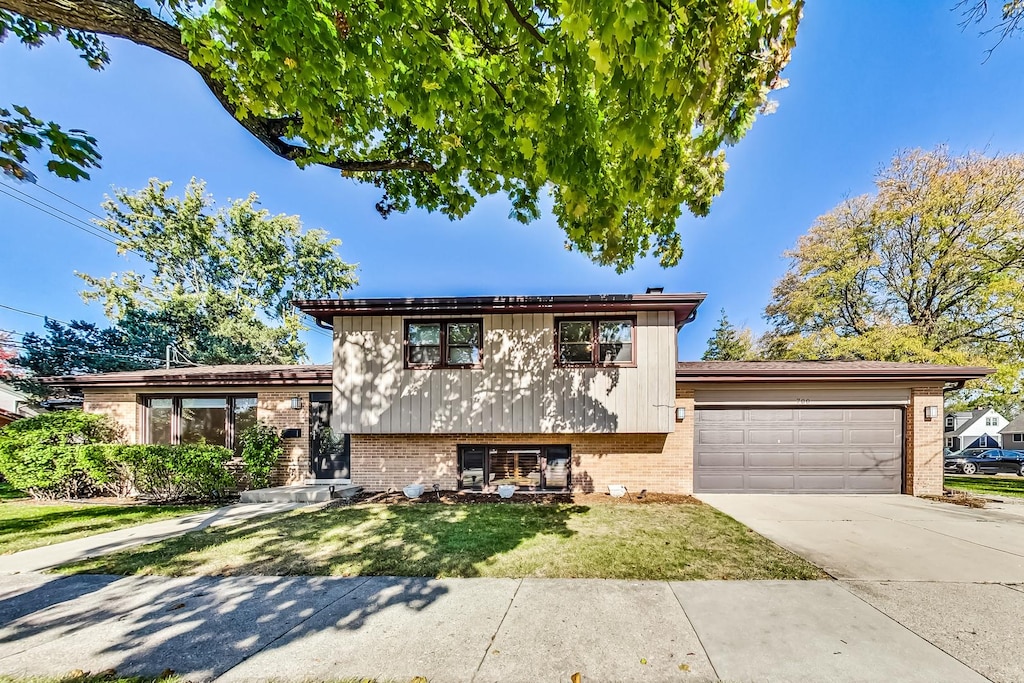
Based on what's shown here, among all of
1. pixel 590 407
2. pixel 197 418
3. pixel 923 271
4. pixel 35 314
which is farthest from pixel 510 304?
pixel 35 314

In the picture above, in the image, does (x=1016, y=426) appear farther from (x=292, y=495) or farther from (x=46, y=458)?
(x=46, y=458)

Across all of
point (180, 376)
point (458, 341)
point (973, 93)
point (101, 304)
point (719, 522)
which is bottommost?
point (719, 522)

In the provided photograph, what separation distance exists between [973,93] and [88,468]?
2100 centimetres

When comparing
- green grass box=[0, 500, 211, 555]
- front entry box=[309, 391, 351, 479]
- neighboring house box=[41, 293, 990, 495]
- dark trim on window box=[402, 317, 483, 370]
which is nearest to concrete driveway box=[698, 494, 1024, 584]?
neighboring house box=[41, 293, 990, 495]

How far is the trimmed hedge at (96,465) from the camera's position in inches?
322

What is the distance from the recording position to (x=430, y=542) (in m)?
5.36

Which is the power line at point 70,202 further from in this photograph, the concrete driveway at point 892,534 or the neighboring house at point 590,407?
the concrete driveway at point 892,534

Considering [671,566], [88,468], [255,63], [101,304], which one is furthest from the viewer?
[101,304]

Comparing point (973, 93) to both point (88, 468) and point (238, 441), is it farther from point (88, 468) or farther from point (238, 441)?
point (88, 468)

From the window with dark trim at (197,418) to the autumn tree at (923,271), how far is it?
20.0 m

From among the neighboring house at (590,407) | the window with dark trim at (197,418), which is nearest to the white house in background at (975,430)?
the neighboring house at (590,407)

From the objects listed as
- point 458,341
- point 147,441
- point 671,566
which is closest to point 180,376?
point 147,441

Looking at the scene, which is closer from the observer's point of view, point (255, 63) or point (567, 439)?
point (255, 63)

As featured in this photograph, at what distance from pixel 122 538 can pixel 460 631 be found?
5.80 m
